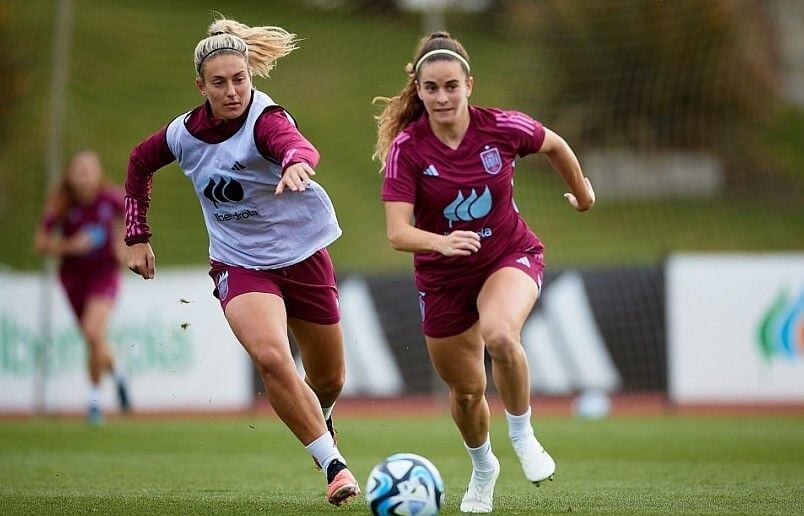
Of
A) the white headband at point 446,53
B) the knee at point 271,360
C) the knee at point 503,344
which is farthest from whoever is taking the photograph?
the white headband at point 446,53

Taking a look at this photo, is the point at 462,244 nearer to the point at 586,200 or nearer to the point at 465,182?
the point at 465,182

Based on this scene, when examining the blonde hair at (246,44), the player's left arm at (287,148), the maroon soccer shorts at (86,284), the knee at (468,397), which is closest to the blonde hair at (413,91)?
the player's left arm at (287,148)

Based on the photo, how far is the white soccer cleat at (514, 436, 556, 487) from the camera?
5773mm

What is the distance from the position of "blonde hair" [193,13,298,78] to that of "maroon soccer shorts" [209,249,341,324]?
99cm

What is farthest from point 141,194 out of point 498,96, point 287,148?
point 498,96

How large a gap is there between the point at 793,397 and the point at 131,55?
37.7 feet

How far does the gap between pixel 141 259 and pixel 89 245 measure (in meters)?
5.94

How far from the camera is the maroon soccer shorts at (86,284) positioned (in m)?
12.3

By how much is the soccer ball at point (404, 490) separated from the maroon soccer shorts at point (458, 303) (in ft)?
3.25

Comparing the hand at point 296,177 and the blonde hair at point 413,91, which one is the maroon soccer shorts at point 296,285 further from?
the hand at point 296,177

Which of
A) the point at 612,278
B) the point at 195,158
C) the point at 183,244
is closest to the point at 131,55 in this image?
the point at 183,244

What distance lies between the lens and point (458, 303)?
6148 mm

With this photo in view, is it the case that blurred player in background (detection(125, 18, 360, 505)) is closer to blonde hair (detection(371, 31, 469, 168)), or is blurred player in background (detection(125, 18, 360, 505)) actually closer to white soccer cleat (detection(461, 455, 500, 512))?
blonde hair (detection(371, 31, 469, 168))

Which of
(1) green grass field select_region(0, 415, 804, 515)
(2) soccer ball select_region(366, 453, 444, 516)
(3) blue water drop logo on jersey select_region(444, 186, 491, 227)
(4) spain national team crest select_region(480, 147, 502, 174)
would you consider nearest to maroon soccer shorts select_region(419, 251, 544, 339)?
(3) blue water drop logo on jersey select_region(444, 186, 491, 227)
